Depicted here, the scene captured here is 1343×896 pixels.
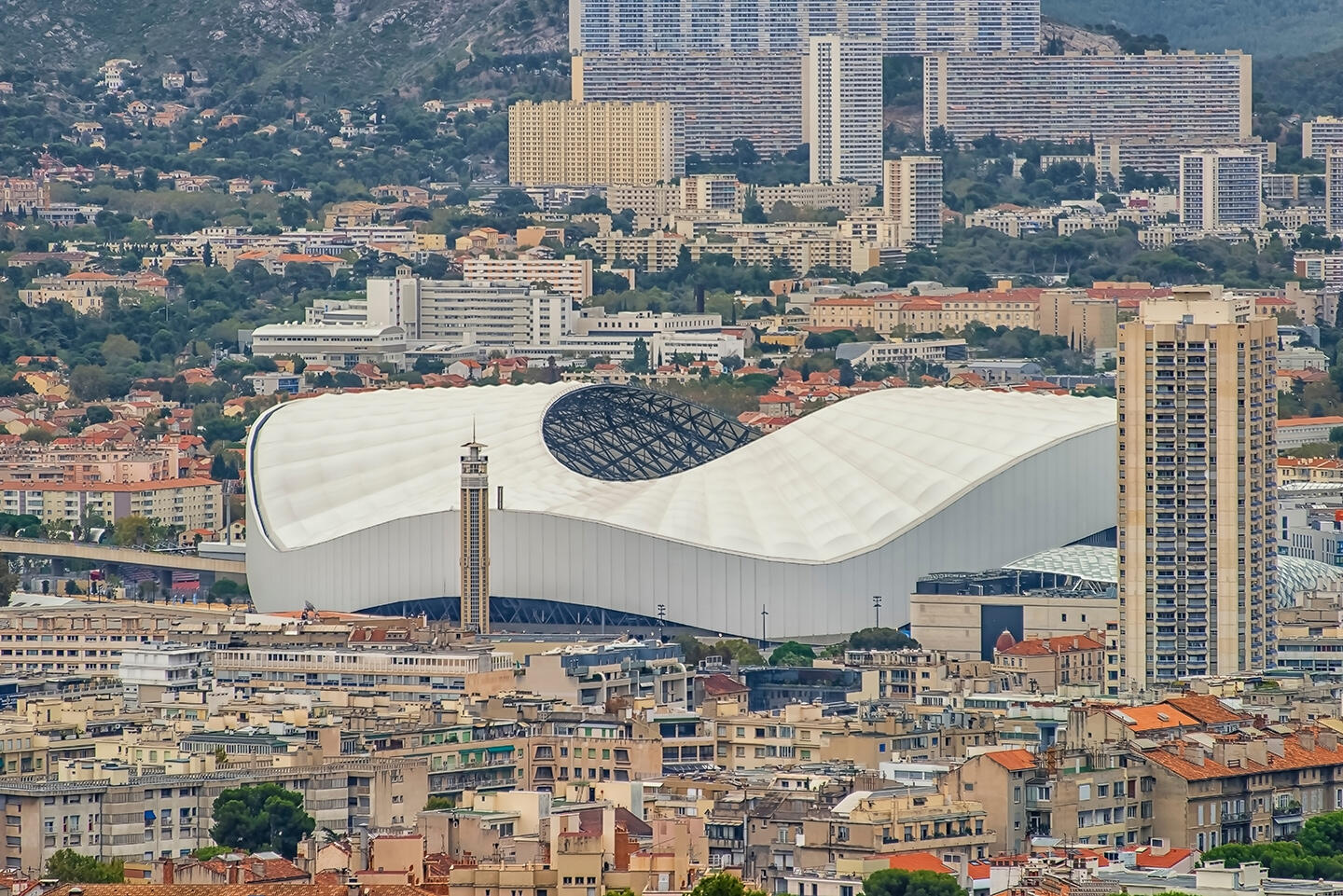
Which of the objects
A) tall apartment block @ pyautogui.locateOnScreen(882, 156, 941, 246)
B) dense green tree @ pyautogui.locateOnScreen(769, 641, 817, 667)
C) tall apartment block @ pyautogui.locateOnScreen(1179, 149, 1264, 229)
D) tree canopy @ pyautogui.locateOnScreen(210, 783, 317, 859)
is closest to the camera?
tree canopy @ pyautogui.locateOnScreen(210, 783, 317, 859)

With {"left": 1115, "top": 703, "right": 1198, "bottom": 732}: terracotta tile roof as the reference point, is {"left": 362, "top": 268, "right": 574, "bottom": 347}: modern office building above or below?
above

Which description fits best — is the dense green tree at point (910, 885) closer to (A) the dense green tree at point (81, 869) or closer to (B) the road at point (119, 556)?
(A) the dense green tree at point (81, 869)

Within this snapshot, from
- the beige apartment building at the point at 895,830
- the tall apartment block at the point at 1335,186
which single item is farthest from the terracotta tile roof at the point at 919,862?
the tall apartment block at the point at 1335,186

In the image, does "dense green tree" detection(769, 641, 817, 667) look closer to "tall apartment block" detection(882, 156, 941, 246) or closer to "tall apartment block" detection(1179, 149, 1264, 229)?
"tall apartment block" detection(882, 156, 941, 246)

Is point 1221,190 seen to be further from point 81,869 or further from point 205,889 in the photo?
point 205,889

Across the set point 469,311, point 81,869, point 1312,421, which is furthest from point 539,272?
point 81,869

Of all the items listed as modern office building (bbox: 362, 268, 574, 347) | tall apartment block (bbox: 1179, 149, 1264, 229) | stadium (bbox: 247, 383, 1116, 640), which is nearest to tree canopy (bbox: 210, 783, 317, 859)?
stadium (bbox: 247, 383, 1116, 640)
